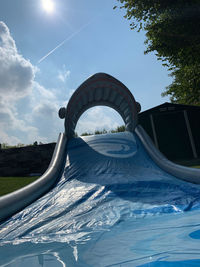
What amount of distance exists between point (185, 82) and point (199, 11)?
356 centimetres

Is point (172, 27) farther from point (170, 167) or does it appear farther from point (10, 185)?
point (10, 185)

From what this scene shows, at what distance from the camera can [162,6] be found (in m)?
6.59

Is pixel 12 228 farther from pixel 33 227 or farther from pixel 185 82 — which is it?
pixel 185 82

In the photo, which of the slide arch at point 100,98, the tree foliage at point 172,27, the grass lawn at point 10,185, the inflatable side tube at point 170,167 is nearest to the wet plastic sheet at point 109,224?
the inflatable side tube at point 170,167

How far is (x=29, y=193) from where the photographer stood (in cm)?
233

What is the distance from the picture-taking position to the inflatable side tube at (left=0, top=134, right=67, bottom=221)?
1.96 meters

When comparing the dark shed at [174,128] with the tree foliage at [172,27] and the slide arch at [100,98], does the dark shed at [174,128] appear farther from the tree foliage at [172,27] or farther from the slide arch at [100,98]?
the slide arch at [100,98]

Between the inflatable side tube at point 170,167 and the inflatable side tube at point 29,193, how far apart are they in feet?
7.07

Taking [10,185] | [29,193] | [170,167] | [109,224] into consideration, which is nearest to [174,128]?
[170,167]

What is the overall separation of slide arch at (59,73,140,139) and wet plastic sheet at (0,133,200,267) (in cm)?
224

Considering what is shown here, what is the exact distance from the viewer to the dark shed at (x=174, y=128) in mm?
9797

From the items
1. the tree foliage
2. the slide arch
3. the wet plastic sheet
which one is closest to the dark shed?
the tree foliage

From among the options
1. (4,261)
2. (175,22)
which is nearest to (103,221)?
(4,261)

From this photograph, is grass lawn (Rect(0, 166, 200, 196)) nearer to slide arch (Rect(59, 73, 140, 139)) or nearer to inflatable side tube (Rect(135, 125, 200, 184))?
slide arch (Rect(59, 73, 140, 139))
